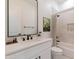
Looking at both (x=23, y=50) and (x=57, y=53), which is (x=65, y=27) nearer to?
(x=57, y=53)

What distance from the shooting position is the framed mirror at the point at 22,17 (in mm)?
2075

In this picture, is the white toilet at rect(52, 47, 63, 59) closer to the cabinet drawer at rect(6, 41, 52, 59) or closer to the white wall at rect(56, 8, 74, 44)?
the white wall at rect(56, 8, 74, 44)

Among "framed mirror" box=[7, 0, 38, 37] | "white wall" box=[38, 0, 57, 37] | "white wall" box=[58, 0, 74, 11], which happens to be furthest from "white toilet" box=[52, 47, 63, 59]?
"white wall" box=[58, 0, 74, 11]

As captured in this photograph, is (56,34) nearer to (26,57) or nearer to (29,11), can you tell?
(29,11)

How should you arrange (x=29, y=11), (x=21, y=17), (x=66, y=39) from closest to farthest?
(x=21, y=17) < (x=29, y=11) < (x=66, y=39)

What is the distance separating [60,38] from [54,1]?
4.85 ft

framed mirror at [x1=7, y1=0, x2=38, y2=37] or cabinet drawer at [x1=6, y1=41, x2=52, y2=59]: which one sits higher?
framed mirror at [x1=7, y1=0, x2=38, y2=37]

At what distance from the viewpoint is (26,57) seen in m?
1.98

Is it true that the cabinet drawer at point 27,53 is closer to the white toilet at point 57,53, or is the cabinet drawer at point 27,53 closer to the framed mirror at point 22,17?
the framed mirror at point 22,17

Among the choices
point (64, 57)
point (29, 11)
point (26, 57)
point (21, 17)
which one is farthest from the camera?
point (64, 57)

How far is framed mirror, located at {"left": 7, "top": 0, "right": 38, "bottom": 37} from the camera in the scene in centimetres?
208

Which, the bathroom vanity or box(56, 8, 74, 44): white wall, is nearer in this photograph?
the bathroom vanity

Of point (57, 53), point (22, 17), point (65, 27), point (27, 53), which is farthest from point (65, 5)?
point (27, 53)
